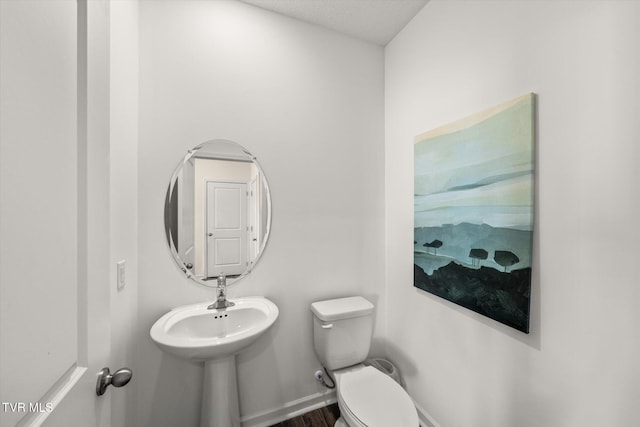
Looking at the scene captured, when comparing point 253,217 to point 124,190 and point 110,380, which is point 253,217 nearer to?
point 124,190

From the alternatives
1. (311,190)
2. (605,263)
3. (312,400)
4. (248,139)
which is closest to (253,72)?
(248,139)

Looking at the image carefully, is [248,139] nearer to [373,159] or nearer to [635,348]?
[373,159]

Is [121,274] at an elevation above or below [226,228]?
below

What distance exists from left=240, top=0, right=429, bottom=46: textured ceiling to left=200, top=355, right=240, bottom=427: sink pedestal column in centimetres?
204

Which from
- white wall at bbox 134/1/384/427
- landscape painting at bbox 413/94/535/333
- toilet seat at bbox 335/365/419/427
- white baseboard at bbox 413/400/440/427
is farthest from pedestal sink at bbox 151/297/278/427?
white baseboard at bbox 413/400/440/427

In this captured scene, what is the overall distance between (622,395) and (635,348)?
0.51ft

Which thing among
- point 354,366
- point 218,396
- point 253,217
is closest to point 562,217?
point 354,366

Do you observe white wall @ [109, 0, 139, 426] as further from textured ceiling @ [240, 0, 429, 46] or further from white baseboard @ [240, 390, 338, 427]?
textured ceiling @ [240, 0, 429, 46]

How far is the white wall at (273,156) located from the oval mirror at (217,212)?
2.1 inches

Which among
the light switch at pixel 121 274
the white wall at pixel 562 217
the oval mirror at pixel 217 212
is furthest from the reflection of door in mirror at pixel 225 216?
the white wall at pixel 562 217

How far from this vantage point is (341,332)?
1.48m

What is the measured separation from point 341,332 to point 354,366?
0.25 metres

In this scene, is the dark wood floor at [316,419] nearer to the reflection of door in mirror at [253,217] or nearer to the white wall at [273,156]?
the white wall at [273,156]

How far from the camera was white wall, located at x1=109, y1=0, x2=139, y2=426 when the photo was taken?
3.16 ft
